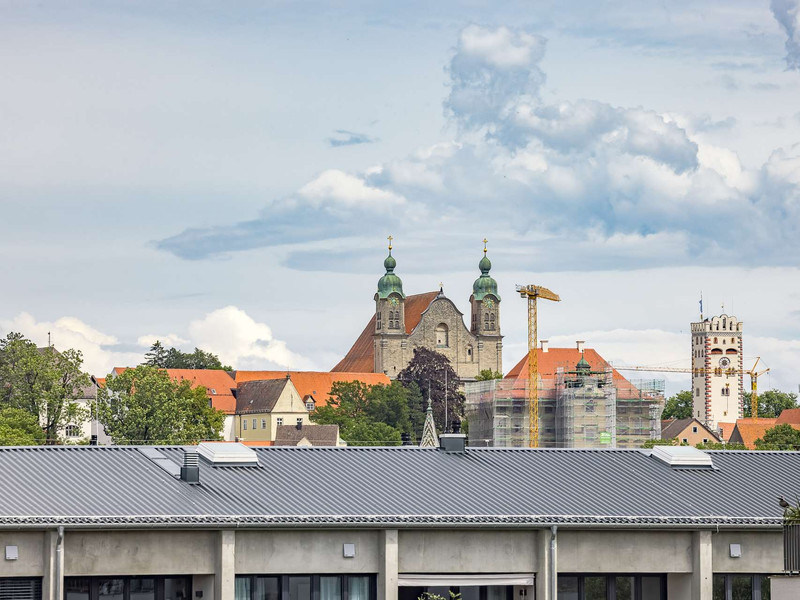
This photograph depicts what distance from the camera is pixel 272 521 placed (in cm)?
3578

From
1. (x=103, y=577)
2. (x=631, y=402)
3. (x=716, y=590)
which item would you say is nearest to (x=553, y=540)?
(x=716, y=590)

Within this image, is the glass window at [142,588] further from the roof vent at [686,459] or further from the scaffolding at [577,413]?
the scaffolding at [577,413]

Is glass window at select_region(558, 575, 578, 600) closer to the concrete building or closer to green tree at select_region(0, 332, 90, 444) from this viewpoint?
the concrete building

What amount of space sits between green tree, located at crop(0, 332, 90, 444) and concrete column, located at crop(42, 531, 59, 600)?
94.6 meters

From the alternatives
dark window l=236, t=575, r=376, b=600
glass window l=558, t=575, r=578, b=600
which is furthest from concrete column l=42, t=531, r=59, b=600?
glass window l=558, t=575, r=578, b=600

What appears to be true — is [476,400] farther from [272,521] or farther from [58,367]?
[272,521]

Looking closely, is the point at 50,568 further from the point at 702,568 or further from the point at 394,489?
the point at 702,568

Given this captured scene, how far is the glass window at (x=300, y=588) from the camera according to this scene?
36.8 meters

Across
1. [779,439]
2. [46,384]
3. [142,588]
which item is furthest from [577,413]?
[142,588]

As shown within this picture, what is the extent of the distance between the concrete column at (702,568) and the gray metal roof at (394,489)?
1.70 feet

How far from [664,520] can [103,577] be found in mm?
12680

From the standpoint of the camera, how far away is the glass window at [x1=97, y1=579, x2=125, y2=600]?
3575 centimetres

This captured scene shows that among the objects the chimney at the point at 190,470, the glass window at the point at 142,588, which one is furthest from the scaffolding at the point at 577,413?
the glass window at the point at 142,588

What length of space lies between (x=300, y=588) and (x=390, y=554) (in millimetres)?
2190
